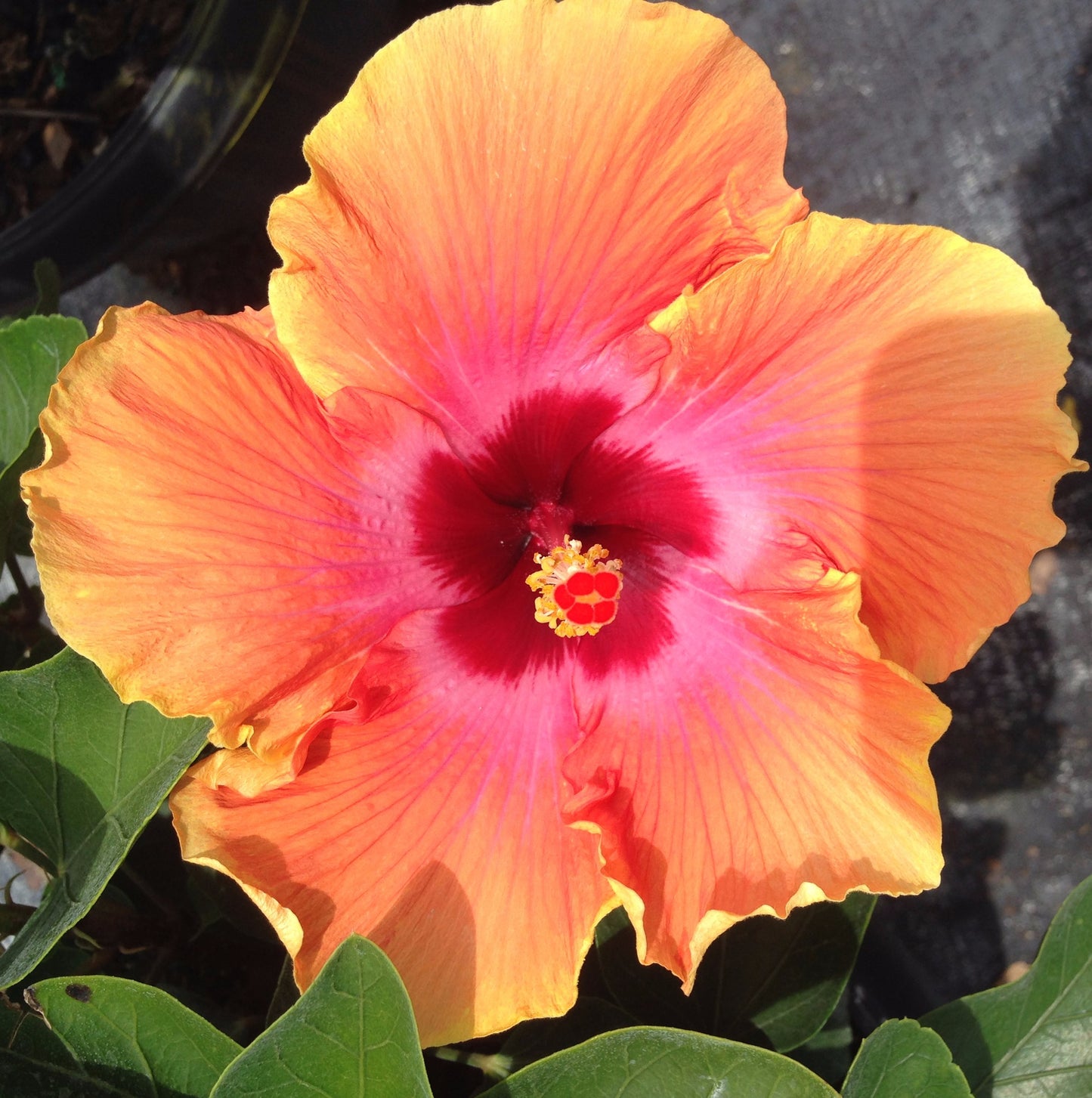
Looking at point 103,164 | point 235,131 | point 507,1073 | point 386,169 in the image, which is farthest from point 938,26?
point 507,1073

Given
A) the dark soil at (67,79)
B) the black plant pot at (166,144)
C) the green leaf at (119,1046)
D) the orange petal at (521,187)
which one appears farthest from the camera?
the dark soil at (67,79)

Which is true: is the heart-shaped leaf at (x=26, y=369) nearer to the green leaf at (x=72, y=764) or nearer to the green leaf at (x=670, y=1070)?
the green leaf at (x=72, y=764)

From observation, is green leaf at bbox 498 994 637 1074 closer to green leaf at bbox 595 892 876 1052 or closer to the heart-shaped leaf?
green leaf at bbox 595 892 876 1052

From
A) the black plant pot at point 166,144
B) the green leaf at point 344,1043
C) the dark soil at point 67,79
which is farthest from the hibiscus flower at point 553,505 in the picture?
the dark soil at point 67,79

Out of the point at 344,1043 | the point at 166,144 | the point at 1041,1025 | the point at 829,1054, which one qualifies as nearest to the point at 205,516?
the point at 344,1043

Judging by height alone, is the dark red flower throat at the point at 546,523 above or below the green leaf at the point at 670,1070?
above

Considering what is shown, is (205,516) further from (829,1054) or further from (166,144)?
(166,144)

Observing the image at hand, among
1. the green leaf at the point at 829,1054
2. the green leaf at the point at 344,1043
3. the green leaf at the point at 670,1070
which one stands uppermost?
the green leaf at the point at 344,1043

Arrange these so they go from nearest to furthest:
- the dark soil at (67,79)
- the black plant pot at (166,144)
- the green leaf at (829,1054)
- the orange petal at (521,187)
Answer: the orange petal at (521,187) → the green leaf at (829,1054) → the black plant pot at (166,144) → the dark soil at (67,79)

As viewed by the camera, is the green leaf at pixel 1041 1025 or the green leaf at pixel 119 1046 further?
the green leaf at pixel 1041 1025
